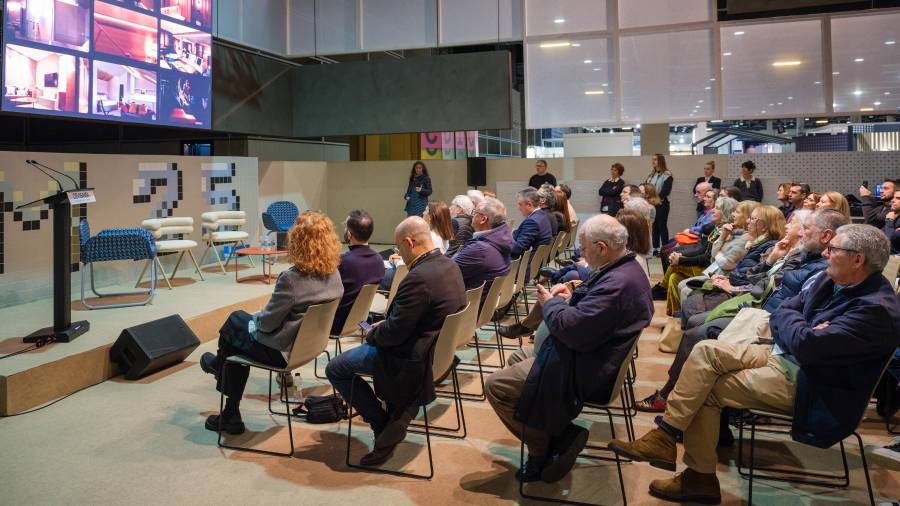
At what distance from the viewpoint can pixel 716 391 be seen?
9.64 feet

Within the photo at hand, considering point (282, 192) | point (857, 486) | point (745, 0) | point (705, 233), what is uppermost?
point (745, 0)

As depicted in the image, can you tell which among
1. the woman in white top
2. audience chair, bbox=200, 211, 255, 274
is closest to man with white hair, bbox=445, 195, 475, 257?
the woman in white top

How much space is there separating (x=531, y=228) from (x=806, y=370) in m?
3.70

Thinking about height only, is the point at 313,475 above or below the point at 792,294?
below

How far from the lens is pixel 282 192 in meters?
12.0

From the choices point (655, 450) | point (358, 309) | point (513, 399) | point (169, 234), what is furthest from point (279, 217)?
point (655, 450)

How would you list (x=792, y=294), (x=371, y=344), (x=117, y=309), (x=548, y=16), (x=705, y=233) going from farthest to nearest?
(x=548, y=16) → (x=705, y=233) → (x=117, y=309) → (x=792, y=294) → (x=371, y=344)

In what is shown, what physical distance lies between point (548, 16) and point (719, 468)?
988cm

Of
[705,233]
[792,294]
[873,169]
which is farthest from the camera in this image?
[873,169]

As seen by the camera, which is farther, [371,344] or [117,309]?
[117,309]

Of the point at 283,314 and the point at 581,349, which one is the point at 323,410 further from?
the point at 581,349

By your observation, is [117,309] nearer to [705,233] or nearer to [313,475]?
[313,475]

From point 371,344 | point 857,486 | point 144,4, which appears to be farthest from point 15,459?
point 144,4

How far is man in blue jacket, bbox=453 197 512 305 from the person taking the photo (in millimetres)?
4977
